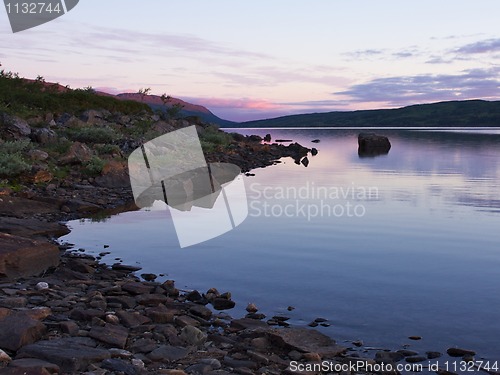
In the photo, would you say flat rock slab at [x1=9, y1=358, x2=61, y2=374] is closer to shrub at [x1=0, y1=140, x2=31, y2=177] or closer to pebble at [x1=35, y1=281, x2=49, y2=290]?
pebble at [x1=35, y1=281, x2=49, y2=290]

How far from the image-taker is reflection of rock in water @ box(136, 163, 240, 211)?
836 inches

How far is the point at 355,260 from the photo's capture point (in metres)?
12.2

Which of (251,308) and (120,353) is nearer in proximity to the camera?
(120,353)

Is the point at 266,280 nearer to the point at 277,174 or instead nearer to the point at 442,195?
the point at 442,195

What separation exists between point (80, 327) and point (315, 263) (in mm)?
6056

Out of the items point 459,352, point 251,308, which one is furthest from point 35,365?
point 459,352

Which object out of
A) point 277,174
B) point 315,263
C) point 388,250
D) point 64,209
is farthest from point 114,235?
point 277,174

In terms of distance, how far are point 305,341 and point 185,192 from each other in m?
16.6

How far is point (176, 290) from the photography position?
9398 millimetres

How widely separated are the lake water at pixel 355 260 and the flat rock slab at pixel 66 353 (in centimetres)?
307

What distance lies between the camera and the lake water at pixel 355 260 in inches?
331

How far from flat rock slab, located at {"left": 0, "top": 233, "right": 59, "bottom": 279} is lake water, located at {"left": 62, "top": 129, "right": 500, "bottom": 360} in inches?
78.2

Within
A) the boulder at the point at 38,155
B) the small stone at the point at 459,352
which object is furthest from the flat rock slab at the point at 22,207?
the small stone at the point at 459,352

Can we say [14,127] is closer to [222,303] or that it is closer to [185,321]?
[222,303]
